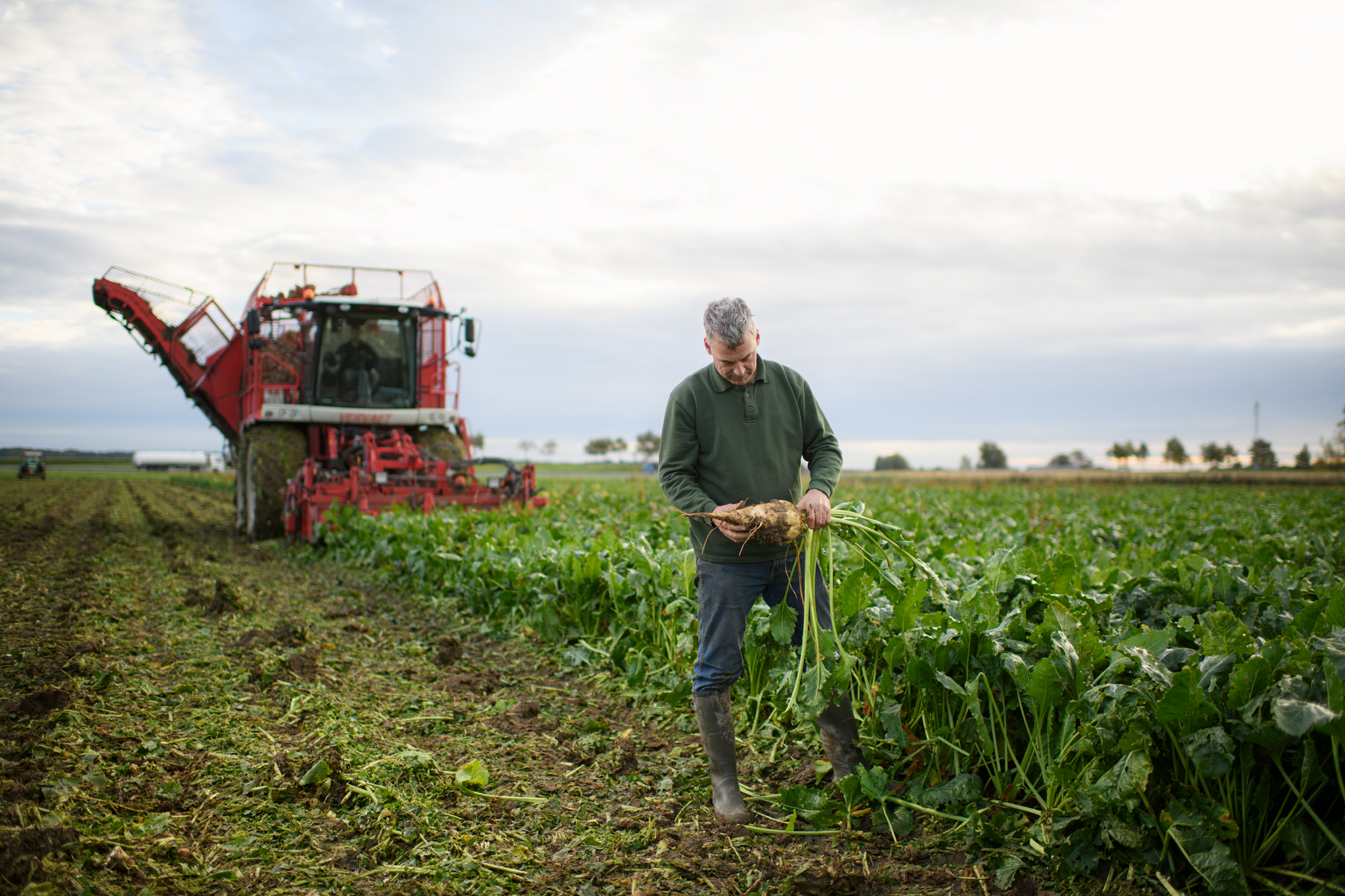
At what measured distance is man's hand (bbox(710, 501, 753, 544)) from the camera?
316 cm

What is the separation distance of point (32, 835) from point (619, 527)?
6.81 meters

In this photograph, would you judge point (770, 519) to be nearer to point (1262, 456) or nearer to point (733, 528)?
point (733, 528)

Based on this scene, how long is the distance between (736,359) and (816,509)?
694 millimetres

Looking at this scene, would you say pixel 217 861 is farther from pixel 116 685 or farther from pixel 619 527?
pixel 619 527

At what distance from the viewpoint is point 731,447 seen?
3.38 m

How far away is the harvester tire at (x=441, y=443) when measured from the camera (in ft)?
39.1

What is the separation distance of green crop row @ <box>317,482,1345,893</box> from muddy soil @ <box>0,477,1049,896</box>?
0.98 ft

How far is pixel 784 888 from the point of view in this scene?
9.47 ft

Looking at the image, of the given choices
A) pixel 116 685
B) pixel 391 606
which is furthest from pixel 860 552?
pixel 391 606

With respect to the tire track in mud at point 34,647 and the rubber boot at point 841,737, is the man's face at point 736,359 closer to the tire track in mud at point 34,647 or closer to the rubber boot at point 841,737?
the rubber boot at point 841,737

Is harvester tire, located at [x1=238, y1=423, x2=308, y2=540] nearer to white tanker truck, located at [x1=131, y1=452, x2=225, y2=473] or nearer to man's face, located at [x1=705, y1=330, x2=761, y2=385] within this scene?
man's face, located at [x1=705, y1=330, x2=761, y2=385]

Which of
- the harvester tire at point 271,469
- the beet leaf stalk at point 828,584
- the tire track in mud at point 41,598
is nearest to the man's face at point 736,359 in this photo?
the beet leaf stalk at point 828,584

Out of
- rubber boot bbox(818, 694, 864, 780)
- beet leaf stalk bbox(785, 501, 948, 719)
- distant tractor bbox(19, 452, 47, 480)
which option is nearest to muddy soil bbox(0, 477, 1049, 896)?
rubber boot bbox(818, 694, 864, 780)

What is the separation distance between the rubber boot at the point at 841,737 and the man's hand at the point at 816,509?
85 cm
